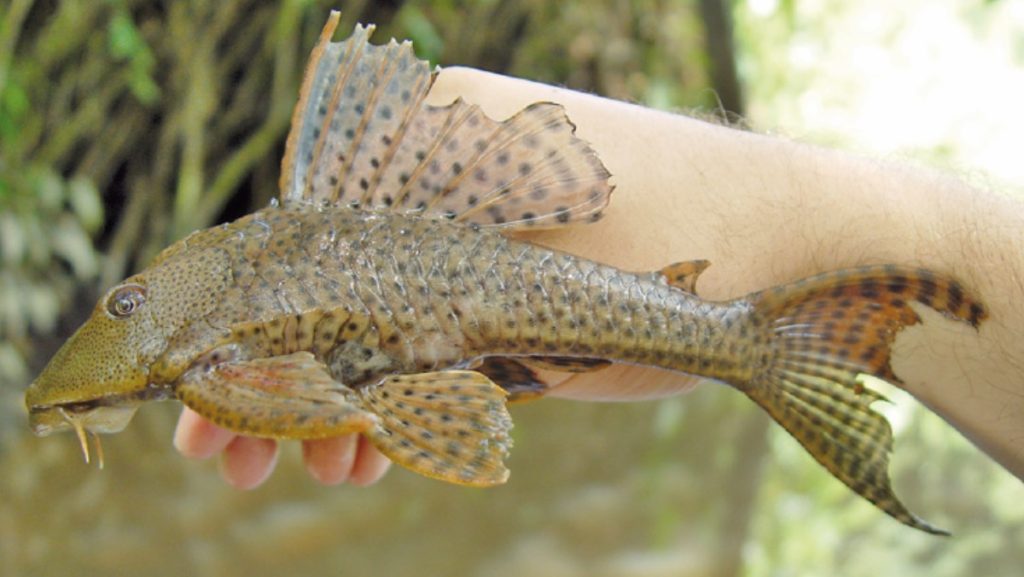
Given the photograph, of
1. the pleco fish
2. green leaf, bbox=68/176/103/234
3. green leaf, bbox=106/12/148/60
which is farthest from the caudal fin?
green leaf, bbox=68/176/103/234

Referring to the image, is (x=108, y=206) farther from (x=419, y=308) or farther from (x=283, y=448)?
(x=419, y=308)

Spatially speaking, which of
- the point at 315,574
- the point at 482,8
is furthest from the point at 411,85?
the point at 482,8

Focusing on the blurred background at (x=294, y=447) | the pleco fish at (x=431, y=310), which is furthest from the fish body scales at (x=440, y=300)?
the blurred background at (x=294, y=447)

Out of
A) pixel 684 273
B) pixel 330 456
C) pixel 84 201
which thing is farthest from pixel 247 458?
pixel 84 201

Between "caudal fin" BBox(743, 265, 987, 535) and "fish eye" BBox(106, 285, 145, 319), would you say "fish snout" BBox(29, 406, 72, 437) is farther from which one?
"caudal fin" BBox(743, 265, 987, 535)

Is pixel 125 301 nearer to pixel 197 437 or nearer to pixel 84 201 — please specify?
pixel 197 437

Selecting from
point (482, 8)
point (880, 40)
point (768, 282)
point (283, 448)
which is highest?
point (880, 40)
